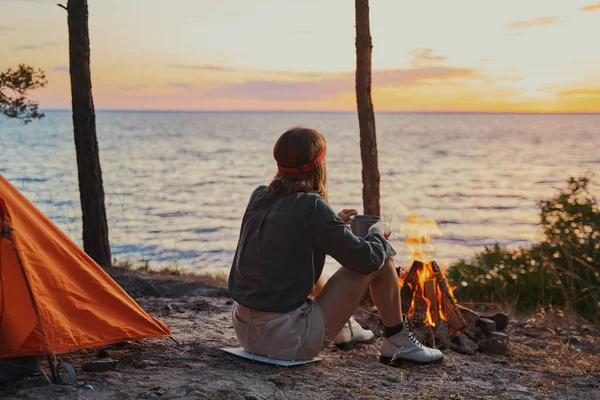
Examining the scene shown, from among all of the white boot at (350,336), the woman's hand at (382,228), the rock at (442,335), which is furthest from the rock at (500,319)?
the woman's hand at (382,228)

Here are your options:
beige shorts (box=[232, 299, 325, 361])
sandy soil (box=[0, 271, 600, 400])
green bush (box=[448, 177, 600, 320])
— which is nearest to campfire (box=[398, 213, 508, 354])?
sandy soil (box=[0, 271, 600, 400])

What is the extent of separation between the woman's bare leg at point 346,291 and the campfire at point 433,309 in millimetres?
1314

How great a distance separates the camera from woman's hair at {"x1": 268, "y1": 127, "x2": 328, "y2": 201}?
4262mm

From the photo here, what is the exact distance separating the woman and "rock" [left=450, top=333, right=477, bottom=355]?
4.82 ft

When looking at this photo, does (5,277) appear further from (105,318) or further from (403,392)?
(403,392)

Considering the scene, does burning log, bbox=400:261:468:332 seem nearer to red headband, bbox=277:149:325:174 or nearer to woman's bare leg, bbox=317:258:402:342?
woman's bare leg, bbox=317:258:402:342

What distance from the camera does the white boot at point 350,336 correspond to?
209 inches

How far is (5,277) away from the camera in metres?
4.00

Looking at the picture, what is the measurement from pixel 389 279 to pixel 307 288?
1.83 ft

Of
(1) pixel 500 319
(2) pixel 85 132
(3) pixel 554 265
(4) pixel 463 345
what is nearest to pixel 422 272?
(4) pixel 463 345

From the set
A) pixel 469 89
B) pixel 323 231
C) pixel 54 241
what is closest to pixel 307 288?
pixel 323 231

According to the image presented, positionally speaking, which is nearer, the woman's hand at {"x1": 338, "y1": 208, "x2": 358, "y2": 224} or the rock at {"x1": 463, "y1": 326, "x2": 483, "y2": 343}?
the woman's hand at {"x1": 338, "y1": 208, "x2": 358, "y2": 224}

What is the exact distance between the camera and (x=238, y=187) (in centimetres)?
2934

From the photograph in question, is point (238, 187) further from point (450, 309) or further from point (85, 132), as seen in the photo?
point (450, 309)
